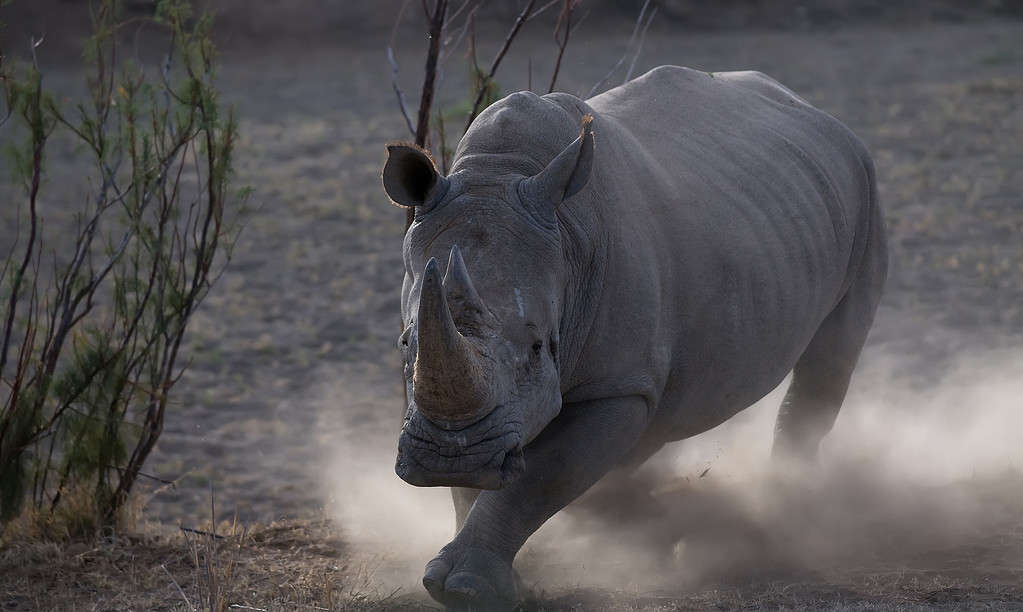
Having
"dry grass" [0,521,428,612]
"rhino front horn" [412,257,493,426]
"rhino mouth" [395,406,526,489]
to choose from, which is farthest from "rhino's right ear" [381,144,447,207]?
"dry grass" [0,521,428,612]

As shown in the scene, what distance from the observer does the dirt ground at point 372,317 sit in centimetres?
435

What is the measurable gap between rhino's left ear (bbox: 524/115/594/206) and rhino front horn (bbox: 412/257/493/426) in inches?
21.6

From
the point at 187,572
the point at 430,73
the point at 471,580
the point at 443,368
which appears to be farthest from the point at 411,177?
the point at 187,572

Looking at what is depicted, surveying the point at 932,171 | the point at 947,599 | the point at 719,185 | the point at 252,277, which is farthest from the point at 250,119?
the point at 947,599

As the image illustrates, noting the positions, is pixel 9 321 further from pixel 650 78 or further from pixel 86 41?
pixel 650 78

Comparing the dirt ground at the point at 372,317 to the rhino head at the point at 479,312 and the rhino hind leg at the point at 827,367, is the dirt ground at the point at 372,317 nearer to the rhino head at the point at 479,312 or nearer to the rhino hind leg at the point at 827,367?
the rhino hind leg at the point at 827,367

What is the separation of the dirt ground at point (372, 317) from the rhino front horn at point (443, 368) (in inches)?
40.6

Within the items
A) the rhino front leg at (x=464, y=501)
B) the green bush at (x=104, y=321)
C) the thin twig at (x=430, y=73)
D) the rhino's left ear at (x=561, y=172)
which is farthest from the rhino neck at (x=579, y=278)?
the green bush at (x=104, y=321)

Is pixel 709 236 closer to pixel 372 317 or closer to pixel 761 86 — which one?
pixel 761 86

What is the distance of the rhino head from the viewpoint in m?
3.18

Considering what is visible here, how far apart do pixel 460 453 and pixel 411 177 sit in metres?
0.86

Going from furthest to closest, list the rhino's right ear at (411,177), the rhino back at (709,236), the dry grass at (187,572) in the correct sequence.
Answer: the dry grass at (187,572)
the rhino back at (709,236)
the rhino's right ear at (411,177)

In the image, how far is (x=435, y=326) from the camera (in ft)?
10.1

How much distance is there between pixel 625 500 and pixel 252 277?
556 cm
